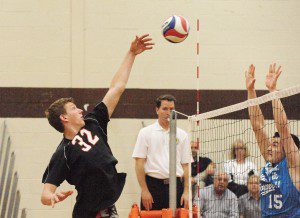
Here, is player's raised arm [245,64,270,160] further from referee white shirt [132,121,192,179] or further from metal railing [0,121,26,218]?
metal railing [0,121,26,218]

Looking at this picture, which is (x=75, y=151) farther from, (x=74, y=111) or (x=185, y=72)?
(x=185, y=72)

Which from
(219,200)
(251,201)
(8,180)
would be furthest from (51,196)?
(8,180)

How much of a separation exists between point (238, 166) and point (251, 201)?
871 millimetres

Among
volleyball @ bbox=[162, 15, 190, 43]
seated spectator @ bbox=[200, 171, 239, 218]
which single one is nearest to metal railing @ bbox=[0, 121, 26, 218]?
seated spectator @ bbox=[200, 171, 239, 218]

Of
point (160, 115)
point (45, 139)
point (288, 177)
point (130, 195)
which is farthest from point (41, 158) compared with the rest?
point (288, 177)

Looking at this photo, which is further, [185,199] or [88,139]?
[185,199]

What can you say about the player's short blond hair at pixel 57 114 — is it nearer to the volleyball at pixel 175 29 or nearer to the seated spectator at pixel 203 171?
the volleyball at pixel 175 29

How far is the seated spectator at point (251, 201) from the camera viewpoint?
330 inches

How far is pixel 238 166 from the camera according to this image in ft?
30.3

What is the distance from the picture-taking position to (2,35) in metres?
10.2

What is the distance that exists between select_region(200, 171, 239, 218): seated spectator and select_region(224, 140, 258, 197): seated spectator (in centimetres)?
41

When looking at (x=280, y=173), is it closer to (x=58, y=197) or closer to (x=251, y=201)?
(x=58, y=197)

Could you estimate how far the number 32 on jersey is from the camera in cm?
586

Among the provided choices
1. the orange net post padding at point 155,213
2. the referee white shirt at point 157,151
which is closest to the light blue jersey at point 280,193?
the orange net post padding at point 155,213
